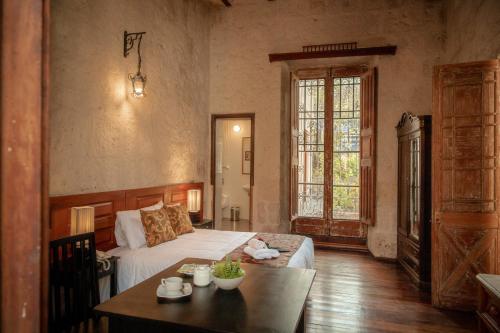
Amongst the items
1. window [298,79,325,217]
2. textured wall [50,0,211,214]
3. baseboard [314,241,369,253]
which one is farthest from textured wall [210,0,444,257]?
textured wall [50,0,211,214]

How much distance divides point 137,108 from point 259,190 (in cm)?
268

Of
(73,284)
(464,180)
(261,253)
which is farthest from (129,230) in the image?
(464,180)

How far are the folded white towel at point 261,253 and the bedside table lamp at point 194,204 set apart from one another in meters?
2.06

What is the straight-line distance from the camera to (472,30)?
4191 mm

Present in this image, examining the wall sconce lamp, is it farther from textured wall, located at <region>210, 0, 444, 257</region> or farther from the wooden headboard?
textured wall, located at <region>210, 0, 444, 257</region>

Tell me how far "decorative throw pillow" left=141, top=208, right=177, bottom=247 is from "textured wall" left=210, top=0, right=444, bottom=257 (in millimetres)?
2484

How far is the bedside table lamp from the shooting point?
5.19 m

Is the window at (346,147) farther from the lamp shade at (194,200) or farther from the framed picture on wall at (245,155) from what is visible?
the framed picture on wall at (245,155)

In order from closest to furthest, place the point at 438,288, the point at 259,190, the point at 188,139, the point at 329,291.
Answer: the point at 438,288, the point at 329,291, the point at 188,139, the point at 259,190

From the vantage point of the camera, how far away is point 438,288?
352 cm

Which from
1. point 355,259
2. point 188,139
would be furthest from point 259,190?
point 355,259

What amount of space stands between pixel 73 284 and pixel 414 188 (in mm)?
4028

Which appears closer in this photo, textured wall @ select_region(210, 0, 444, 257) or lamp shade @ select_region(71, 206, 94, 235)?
lamp shade @ select_region(71, 206, 94, 235)

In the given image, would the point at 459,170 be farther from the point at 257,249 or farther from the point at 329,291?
the point at 257,249
